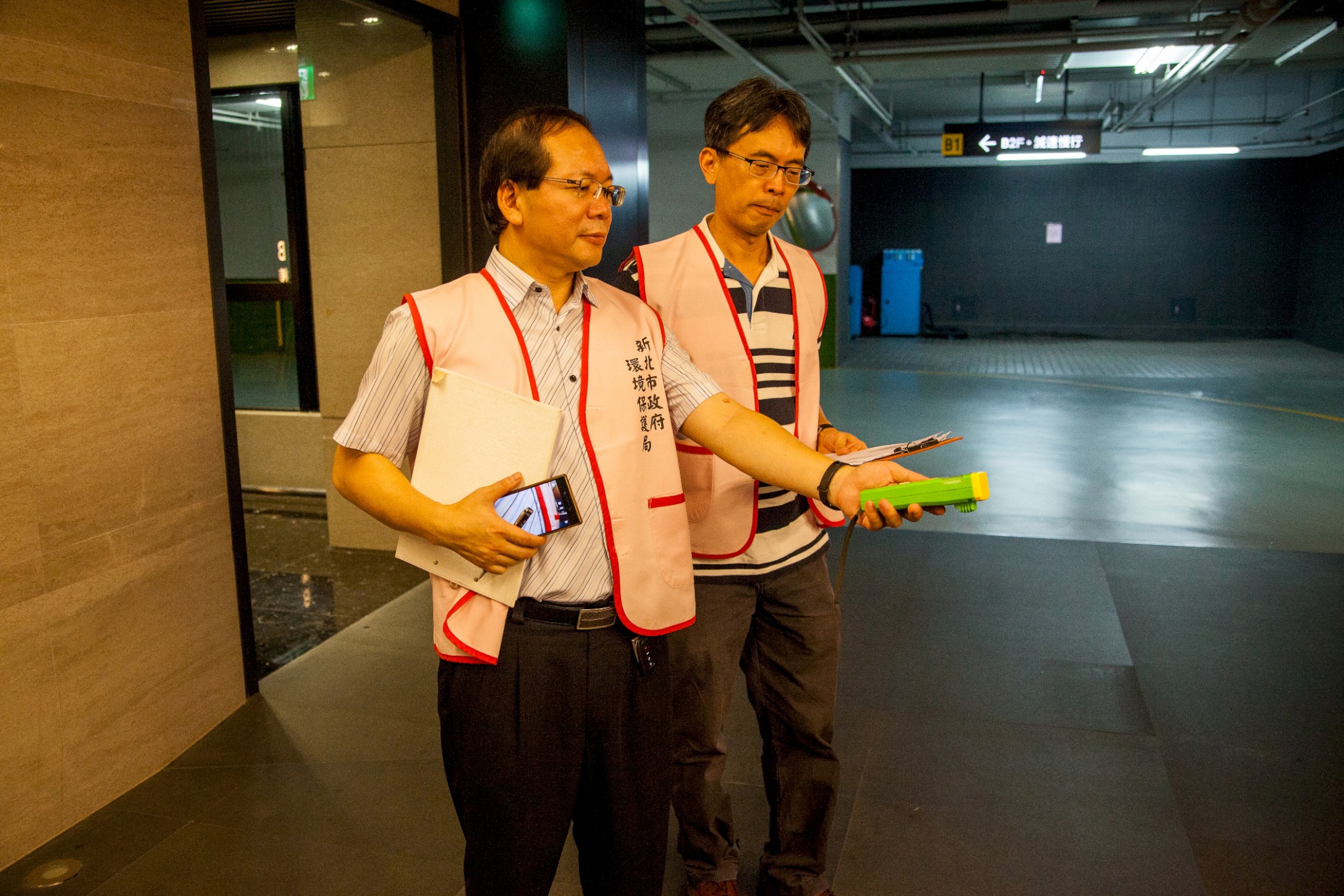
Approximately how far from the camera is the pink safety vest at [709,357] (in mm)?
1908

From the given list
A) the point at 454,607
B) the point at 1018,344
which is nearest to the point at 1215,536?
the point at 454,607

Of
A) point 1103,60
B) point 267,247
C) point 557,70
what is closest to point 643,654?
point 557,70

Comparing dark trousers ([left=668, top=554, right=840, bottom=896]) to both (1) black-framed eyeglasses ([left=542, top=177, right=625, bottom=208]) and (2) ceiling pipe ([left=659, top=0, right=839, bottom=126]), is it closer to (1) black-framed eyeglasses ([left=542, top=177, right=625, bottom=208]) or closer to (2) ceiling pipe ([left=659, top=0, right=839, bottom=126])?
(1) black-framed eyeglasses ([left=542, top=177, right=625, bottom=208])

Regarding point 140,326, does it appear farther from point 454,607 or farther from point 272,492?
point 272,492

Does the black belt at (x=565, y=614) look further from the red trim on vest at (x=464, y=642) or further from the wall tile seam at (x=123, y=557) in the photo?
the wall tile seam at (x=123, y=557)

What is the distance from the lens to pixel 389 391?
1.41 m

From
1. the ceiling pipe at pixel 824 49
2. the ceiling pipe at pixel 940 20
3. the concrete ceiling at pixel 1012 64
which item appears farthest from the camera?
the concrete ceiling at pixel 1012 64

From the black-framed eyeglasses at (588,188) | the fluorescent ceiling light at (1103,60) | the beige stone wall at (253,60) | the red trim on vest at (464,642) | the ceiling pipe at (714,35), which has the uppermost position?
the fluorescent ceiling light at (1103,60)

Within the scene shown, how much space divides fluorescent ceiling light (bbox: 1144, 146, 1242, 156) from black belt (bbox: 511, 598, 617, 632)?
15.6 meters

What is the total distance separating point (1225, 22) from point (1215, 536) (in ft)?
17.4

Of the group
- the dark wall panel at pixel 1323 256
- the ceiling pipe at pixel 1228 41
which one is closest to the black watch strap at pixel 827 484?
the ceiling pipe at pixel 1228 41

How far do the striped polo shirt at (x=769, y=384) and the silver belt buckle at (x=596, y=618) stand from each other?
1.59 ft

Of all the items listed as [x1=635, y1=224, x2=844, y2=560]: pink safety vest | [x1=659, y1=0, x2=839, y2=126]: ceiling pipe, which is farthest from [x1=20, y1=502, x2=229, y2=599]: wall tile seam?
[x1=659, y1=0, x2=839, y2=126]: ceiling pipe

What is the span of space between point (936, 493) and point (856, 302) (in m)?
15.8
